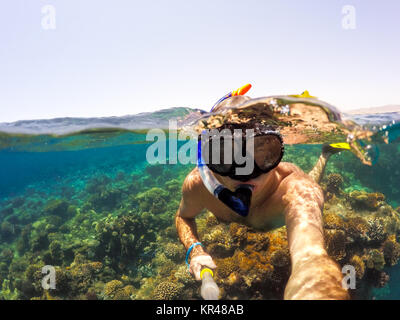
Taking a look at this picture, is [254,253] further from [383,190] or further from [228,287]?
[383,190]

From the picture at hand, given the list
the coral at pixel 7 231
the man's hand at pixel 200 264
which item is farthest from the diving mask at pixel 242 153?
the coral at pixel 7 231

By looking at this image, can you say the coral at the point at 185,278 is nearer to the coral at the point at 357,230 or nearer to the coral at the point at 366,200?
the coral at the point at 357,230

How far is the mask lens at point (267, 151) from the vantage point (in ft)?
11.2

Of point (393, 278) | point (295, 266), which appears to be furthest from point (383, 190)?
point (295, 266)

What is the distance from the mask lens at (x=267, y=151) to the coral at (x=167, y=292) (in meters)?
5.05

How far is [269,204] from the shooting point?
3697mm

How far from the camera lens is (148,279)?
7.59 meters

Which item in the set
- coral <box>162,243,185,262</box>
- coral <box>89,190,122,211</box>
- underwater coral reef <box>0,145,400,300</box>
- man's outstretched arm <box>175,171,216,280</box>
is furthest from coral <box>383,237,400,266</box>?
coral <box>89,190,122,211</box>

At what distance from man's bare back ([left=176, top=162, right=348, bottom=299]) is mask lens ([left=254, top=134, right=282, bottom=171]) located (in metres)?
0.20

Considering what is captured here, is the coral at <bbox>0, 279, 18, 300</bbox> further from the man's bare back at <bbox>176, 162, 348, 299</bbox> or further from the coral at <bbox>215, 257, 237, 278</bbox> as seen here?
the man's bare back at <bbox>176, 162, 348, 299</bbox>

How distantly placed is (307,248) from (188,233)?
2329 millimetres

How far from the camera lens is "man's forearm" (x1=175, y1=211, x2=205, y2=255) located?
3648 millimetres

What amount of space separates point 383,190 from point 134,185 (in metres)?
19.1
